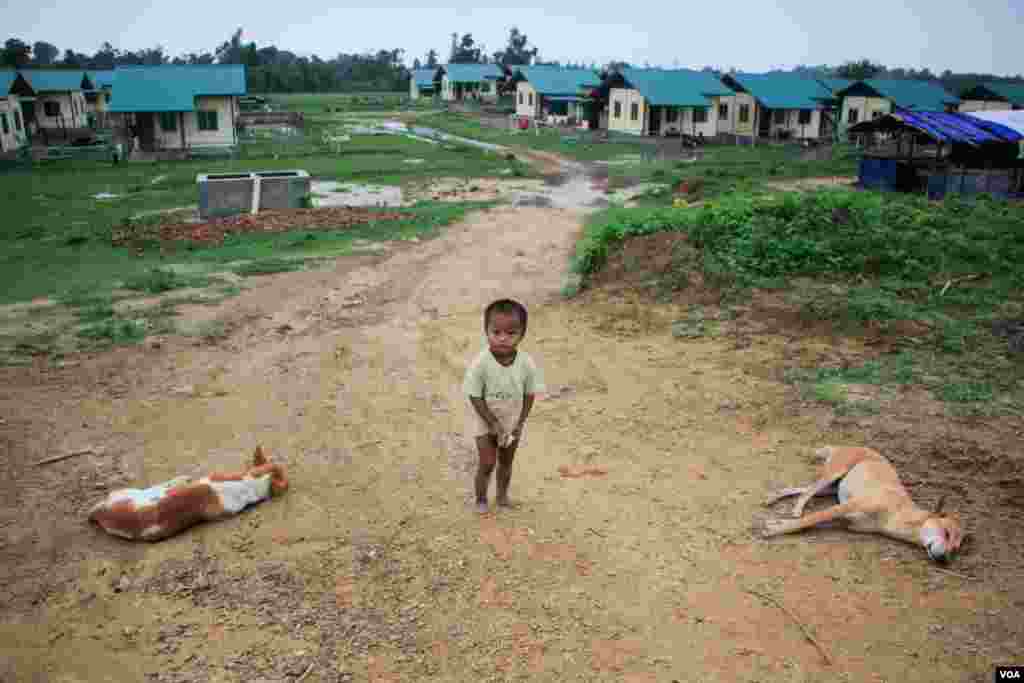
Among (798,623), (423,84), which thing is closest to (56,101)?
(423,84)

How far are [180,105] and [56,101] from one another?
52.4ft

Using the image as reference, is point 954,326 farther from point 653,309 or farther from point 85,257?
point 85,257

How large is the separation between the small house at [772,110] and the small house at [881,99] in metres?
1.08

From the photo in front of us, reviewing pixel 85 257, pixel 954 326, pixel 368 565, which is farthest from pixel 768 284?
pixel 85 257

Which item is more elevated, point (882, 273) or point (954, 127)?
point (954, 127)

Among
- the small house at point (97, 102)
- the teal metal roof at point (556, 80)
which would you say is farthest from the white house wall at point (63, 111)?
the teal metal roof at point (556, 80)

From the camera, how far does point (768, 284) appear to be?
934 centimetres

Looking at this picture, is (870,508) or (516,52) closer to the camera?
(870,508)

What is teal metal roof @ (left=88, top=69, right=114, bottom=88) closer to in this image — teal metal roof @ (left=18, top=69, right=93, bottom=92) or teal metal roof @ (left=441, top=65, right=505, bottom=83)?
teal metal roof @ (left=18, top=69, right=93, bottom=92)

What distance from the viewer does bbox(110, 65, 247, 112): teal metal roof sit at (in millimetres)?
32688

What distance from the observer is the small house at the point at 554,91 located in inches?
2018

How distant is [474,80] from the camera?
70875 millimetres

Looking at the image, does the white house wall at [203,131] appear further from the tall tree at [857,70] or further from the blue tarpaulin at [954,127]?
the tall tree at [857,70]

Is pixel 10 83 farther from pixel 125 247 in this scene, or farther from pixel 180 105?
pixel 125 247
